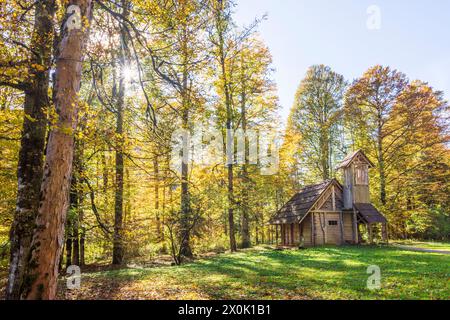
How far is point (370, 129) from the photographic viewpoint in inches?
1043

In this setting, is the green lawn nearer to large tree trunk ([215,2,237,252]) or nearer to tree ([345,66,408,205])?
large tree trunk ([215,2,237,252])

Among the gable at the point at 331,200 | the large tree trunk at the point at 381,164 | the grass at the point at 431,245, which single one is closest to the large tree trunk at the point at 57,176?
the gable at the point at 331,200

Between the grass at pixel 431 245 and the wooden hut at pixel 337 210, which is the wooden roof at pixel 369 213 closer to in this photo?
the wooden hut at pixel 337 210

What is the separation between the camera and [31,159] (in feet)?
22.8

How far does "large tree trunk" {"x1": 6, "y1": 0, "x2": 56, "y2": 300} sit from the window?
21699 mm

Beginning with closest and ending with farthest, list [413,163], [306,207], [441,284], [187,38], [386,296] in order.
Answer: [386,296] < [441,284] < [187,38] < [306,207] < [413,163]

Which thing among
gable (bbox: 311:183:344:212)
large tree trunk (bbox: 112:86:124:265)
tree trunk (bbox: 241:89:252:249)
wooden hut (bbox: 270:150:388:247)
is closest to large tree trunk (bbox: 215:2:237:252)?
tree trunk (bbox: 241:89:252:249)

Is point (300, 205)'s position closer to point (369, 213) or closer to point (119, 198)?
point (369, 213)

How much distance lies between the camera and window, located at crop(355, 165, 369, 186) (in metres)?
22.4

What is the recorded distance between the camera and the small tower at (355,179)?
22.2 meters
